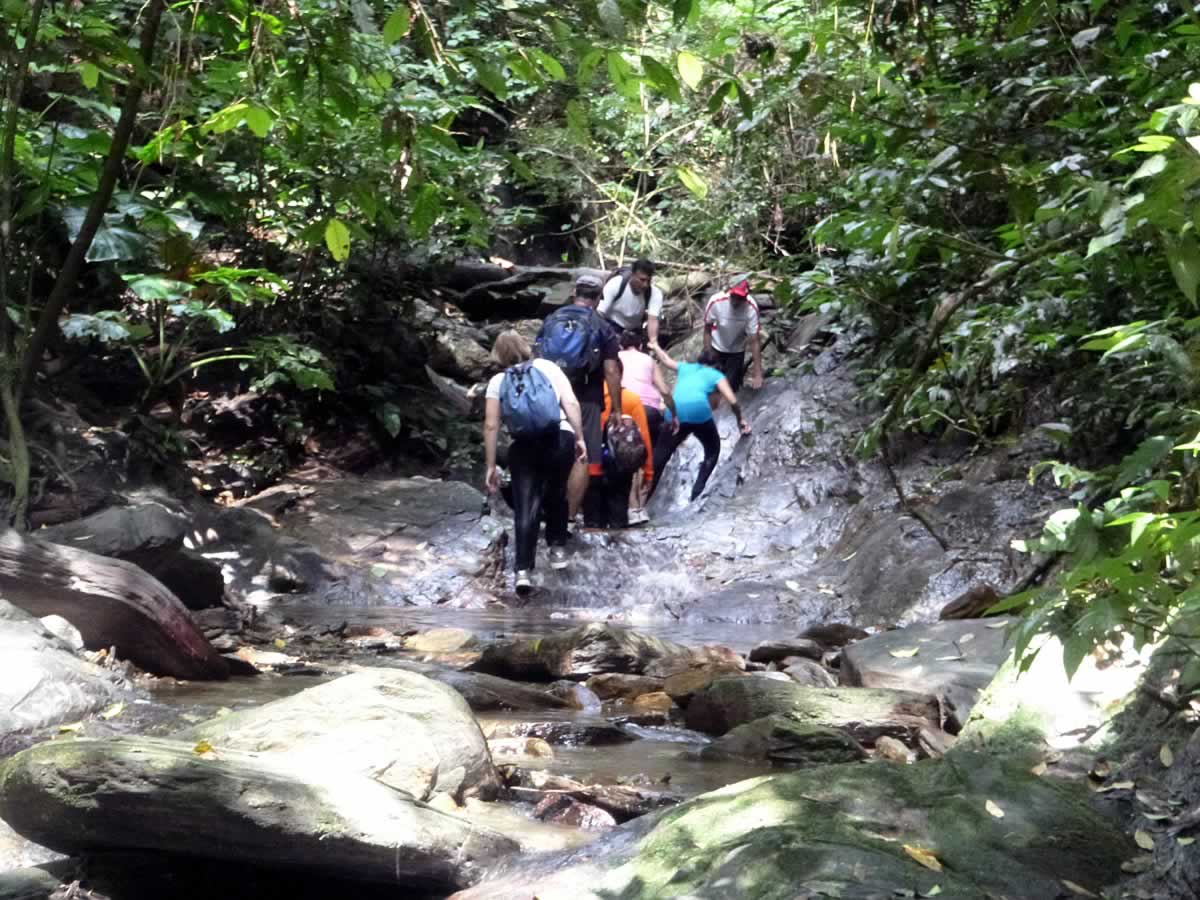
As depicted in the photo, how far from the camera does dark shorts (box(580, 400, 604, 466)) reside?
10.5m

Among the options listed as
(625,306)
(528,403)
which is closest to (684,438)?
(625,306)

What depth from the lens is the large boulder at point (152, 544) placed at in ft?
26.3

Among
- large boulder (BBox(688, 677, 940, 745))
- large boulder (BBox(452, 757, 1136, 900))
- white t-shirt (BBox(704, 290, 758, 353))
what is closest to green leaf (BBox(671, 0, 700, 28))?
large boulder (BBox(452, 757, 1136, 900))

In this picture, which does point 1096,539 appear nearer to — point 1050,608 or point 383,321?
point 1050,608

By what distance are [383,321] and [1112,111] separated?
35.3ft

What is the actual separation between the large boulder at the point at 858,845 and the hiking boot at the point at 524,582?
635cm

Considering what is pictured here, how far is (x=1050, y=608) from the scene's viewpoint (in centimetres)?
319

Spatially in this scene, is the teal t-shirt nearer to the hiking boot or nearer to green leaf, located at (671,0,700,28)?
the hiking boot

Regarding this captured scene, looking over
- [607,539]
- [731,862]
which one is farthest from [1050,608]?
[607,539]

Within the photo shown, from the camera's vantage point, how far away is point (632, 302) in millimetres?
11797

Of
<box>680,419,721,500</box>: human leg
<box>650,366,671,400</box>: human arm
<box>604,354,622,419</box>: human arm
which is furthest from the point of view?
<box>680,419,721,500</box>: human leg

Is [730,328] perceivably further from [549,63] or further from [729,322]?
[549,63]

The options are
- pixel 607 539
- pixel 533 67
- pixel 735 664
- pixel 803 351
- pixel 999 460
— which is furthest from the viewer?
pixel 803 351

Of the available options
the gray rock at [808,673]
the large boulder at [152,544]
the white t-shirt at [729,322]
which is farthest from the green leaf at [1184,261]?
the white t-shirt at [729,322]
